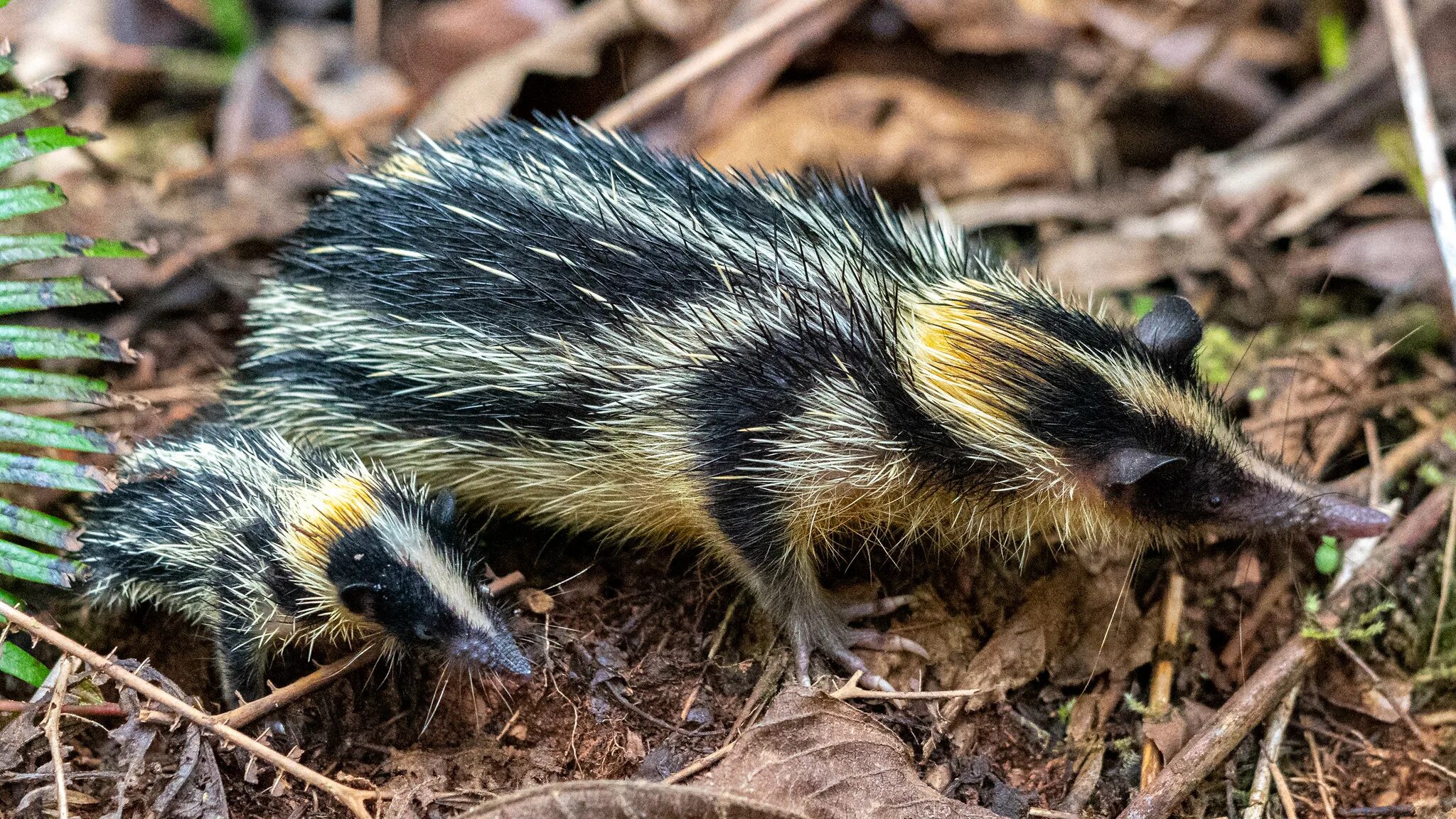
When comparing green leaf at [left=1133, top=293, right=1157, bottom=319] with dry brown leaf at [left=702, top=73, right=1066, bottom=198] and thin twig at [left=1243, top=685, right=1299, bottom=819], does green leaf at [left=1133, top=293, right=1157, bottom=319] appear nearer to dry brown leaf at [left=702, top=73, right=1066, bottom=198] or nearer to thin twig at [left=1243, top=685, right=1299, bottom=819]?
dry brown leaf at [left=702, top=73, right=1066, bottom=198]

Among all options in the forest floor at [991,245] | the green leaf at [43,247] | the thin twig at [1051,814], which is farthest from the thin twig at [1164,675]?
the green leaf at [43,247]

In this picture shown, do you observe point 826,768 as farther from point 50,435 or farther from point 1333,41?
point 1333,41

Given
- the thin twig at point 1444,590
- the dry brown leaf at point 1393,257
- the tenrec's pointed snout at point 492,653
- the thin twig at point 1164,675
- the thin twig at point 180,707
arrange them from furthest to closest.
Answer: the dry brown leaf at point 1393,257
the thin twig at point 1444,590
the thin twig at point 1164,675
the tenrec's pointed snout at point 492,653
the thin twig at point 180,707

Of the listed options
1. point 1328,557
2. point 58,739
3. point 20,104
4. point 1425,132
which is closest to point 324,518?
point 58,739

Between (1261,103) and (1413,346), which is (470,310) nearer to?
(1413,346)

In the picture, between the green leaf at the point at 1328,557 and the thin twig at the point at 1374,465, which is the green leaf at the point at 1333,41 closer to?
the thin twig at the point at 1374,465

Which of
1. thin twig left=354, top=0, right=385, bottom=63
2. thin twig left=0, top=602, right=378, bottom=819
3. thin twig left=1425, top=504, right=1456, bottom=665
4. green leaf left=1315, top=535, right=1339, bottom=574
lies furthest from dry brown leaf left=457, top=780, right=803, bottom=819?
thin twig left=354, top=0, right=385, bottom=63
